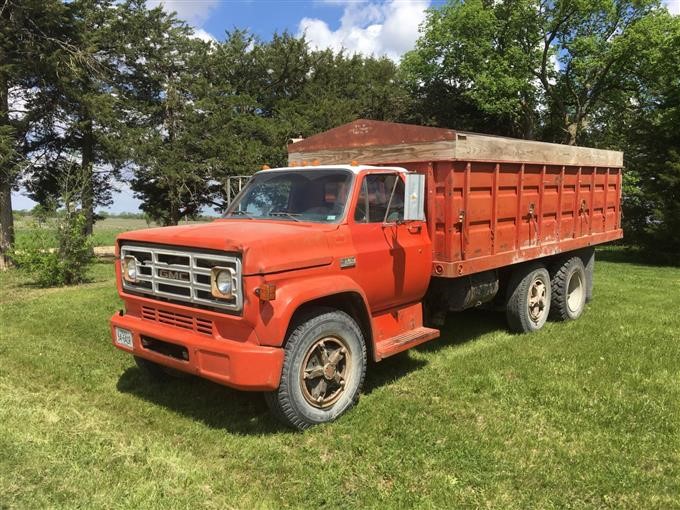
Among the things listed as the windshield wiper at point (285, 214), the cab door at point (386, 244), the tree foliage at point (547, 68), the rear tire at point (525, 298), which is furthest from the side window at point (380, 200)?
the tree foliage at point (547, 68)

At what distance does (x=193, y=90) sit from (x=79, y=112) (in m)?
5.32

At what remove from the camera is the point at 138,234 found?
478 cm

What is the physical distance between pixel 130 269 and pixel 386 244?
227 centimetres

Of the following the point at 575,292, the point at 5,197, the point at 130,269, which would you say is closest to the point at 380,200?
the point at 130,269

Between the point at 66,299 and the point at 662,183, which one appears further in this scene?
the point at 662,183

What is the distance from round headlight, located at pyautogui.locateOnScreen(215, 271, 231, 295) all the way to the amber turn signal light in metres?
0.23

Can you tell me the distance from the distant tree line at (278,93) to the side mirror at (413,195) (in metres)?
8.96

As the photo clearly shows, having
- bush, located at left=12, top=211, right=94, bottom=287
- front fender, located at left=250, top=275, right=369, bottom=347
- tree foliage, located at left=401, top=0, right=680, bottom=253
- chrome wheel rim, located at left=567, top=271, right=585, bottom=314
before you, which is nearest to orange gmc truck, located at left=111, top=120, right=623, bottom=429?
front fender, located at left=250, top=275, right=369, bottom=347

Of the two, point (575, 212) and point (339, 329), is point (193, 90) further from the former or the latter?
point (339, 329)

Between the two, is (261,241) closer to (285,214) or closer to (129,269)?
(285,214)

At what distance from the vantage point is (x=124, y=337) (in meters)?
4.91

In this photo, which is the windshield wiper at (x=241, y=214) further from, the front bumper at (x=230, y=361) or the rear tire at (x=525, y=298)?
the rear tire at (x=525, y=298)

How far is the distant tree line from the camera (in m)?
16.8

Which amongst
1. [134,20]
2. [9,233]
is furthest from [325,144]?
[134,20]
